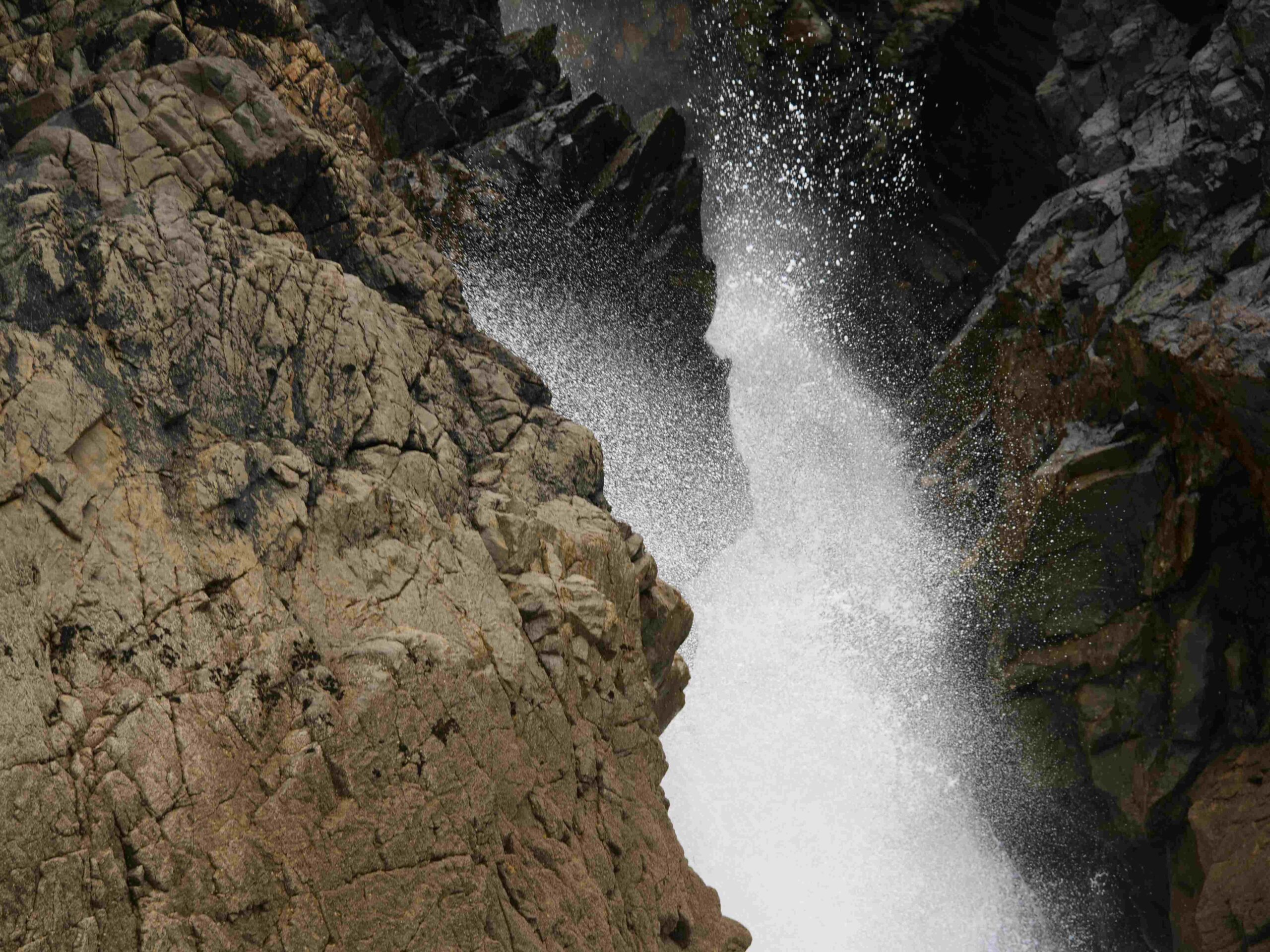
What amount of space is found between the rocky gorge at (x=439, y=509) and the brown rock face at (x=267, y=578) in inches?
0.9

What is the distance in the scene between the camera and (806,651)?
16844 mm

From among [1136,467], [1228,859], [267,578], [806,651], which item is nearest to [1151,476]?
[1136,467]

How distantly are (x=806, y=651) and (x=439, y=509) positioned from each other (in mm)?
11763

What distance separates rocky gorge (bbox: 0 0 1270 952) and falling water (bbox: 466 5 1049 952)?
113 centimetres

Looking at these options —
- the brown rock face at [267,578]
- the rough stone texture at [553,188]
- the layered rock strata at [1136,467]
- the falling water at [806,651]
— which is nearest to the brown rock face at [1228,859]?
the layered rock strata at [1136,467]

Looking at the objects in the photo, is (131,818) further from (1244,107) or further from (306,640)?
(1244,107)

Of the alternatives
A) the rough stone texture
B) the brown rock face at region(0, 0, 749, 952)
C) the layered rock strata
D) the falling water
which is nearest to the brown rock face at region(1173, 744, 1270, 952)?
the layered rock strata

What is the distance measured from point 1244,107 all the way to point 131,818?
1339 centimetres

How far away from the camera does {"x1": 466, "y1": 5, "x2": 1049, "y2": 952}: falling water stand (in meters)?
14.2

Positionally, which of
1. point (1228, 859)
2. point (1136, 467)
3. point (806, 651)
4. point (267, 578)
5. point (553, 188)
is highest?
point (1136, 467)

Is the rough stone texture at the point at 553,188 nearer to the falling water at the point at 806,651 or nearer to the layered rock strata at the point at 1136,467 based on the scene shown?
the falling water at the point at 806,651

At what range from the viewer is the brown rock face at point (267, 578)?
448 centimetres

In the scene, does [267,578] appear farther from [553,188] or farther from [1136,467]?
[553,188]

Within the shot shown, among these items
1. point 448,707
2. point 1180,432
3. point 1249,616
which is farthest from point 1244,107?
point 448,707
